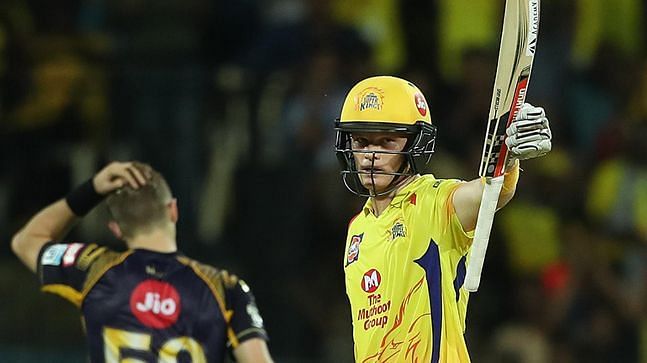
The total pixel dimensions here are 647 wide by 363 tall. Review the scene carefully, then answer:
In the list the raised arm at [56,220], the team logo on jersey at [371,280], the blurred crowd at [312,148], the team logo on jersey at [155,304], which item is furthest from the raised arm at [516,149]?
the blurred crowd at [312,148]

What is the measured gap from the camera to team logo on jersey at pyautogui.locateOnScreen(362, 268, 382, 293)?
5.28 meters

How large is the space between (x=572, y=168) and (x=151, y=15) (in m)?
3.29

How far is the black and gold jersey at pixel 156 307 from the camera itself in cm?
591

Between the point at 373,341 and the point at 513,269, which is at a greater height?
the point at 373,341

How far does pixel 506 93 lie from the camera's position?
4992 millimetres

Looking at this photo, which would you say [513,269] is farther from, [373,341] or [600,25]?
[373,341]

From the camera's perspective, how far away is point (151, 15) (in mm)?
10859

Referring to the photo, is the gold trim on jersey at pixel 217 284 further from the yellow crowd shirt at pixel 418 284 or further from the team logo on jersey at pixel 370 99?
the team logo on jersey at pixel 370 99

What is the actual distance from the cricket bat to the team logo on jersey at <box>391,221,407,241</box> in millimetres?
349

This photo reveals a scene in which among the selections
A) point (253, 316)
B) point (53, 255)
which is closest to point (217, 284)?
point (253, 316)

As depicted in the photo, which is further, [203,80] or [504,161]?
[203,80]

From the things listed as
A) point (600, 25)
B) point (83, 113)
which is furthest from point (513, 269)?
point (83, 113)

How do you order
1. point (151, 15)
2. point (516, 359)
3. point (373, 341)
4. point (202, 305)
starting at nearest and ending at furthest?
point (373, 341), point (202, 305), point (516, 359), point (151, 15)

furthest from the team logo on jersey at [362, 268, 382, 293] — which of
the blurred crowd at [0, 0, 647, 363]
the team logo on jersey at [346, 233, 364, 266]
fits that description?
the blurred crowd at [0, 0, 647, 363]
